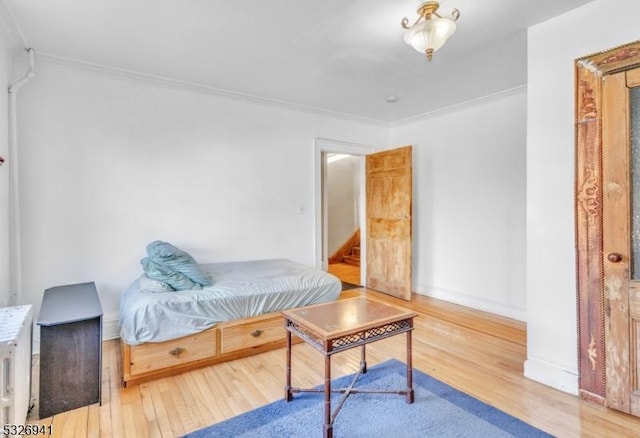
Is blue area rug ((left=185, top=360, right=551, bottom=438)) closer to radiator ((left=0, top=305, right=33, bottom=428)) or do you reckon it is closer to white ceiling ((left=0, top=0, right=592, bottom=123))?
radiator ((left=0, top=305, right=33, bottom=428))

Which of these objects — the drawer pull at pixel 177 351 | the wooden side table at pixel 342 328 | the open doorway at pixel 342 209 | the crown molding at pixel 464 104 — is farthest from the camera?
the open doorway at pixel 342 209

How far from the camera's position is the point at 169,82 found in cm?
326

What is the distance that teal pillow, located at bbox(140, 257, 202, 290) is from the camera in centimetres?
259

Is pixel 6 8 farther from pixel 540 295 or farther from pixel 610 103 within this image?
pixel 540 295

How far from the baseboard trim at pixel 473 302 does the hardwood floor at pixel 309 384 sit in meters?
0.40

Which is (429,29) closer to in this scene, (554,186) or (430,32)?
(430,32)

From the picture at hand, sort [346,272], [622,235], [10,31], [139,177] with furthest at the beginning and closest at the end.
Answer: [346,272]
[139,177]
[10,31]
[622,235]

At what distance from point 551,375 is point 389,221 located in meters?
2.57

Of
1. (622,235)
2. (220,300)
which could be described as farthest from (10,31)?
(622,235)

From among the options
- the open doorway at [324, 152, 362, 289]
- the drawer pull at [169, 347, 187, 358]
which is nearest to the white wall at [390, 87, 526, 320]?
the open doorway at [324, 152, 362, 289]

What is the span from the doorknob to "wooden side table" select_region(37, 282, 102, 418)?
306cm

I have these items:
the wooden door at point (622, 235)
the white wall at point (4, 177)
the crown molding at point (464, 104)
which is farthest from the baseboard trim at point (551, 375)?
the white wall at point (4, 177)

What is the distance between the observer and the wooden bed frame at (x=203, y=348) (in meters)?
2.25

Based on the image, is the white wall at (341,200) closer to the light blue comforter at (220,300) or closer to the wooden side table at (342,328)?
the light blue comforter at (220,300)
